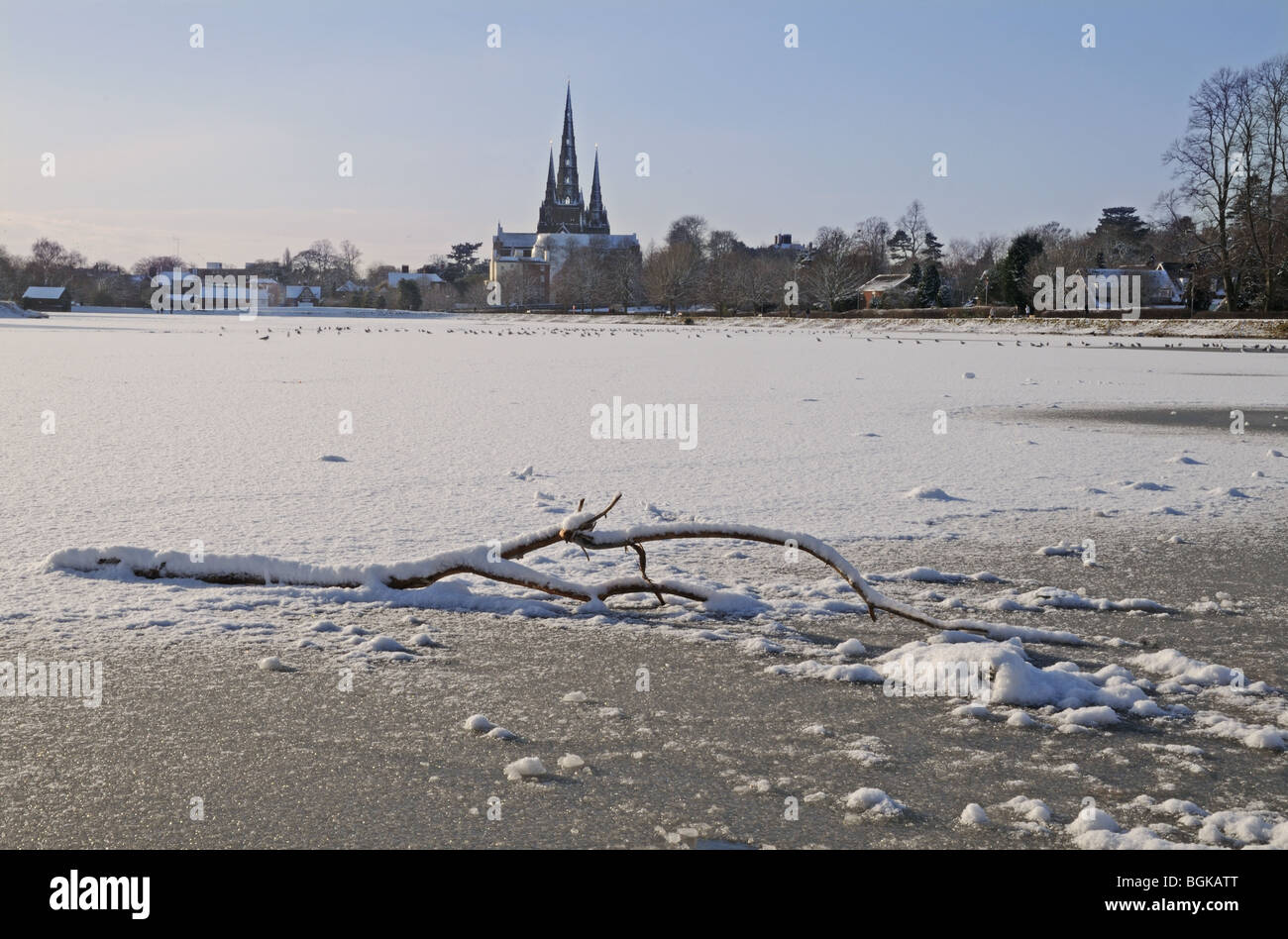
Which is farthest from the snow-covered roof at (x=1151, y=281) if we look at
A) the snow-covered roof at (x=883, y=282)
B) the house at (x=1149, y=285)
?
the snow-covered roof at (x=883, y=282)

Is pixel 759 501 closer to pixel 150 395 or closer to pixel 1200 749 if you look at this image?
pixel 1200 749

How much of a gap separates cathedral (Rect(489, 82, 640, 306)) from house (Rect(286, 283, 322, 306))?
29137mm

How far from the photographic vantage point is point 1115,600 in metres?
5.97

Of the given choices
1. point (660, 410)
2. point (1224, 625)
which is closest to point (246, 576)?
point (1224, 625)

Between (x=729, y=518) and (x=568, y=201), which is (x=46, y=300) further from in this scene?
(x=729, y=518)

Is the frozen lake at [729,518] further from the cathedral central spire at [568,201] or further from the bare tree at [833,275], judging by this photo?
the cathedral central spire at [568,201]

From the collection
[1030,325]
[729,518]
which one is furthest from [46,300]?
[729,518]

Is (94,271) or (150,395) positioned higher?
(94,271)

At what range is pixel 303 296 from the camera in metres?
174

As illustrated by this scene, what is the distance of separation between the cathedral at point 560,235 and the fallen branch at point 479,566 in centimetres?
15489

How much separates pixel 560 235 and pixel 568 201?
8.25 meters
